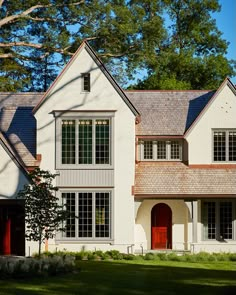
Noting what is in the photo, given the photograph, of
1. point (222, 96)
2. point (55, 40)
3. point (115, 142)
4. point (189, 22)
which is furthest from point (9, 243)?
point (189, 22)

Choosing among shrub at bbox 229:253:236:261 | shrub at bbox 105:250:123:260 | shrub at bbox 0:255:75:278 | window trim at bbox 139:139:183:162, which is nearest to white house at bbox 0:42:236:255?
window trim at bbox 139:139:183:162

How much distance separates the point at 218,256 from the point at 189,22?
1194 inches

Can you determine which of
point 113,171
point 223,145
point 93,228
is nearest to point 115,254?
point 93,228

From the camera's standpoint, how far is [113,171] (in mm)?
33406

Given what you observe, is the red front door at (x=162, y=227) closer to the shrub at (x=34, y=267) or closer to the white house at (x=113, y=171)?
the white house at (x=113, y=171)

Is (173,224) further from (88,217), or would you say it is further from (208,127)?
(208,127)

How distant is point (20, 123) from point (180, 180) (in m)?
8.09

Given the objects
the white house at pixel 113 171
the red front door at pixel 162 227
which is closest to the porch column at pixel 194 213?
the white house at pixel 113 171

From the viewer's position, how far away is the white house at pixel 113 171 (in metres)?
33.1

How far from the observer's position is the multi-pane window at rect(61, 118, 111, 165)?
33.4 metres

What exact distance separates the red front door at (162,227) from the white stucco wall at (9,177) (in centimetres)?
666

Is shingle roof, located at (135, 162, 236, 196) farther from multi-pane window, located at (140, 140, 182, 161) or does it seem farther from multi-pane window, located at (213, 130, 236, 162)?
multi-pane window, located at (213, 130, 236, 162)

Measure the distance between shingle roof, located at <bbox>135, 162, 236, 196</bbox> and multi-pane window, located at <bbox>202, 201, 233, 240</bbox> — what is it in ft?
3.06

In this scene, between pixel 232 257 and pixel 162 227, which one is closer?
pixel 232 257
